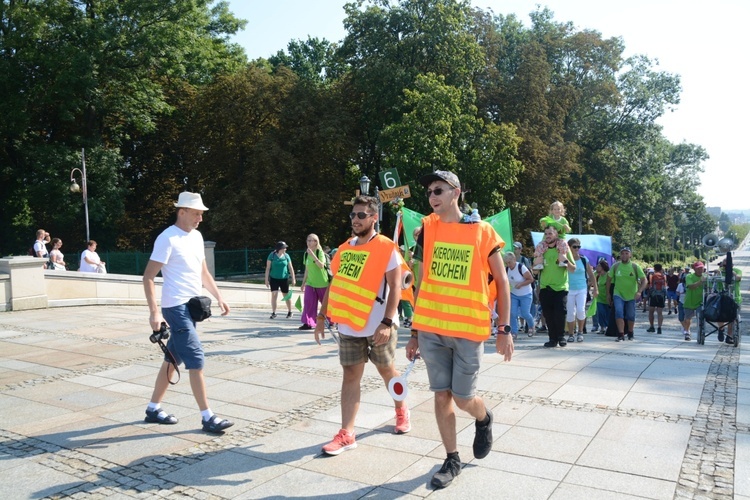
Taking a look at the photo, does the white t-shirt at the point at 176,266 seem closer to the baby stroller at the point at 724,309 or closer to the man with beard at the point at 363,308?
the man with beard at the point at 363,308

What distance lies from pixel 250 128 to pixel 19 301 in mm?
22015

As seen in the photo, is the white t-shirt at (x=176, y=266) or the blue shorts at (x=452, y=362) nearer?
the blue shorts at (x=452, y=362)

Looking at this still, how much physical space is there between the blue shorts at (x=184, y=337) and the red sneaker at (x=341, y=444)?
1239mm

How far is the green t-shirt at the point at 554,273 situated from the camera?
9023 mm

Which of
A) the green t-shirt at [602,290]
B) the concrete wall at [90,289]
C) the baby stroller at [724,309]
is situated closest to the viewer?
the baby stroller at [724,309]

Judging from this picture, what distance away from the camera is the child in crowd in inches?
353

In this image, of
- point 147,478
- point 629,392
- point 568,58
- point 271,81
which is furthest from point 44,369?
point 568,58

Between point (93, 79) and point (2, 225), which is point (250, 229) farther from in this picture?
point (2, 225)

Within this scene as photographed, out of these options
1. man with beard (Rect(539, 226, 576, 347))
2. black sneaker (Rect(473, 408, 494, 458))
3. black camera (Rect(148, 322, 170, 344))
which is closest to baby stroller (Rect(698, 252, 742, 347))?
man with beard (Rect(539, 226, 576, 347))

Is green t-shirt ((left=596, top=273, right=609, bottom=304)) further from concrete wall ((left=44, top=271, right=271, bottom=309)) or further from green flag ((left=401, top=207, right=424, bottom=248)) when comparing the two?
concrete wall ((left=44, top=271, right=271, bottom=309))

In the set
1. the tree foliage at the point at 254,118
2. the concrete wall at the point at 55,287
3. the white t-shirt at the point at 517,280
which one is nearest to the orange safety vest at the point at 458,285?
the white t-shirt at the point at 517,280

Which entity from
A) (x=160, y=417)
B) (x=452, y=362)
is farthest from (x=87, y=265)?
(x=452, y=362)

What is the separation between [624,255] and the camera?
36.8 ft

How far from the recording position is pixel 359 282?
184 inches
